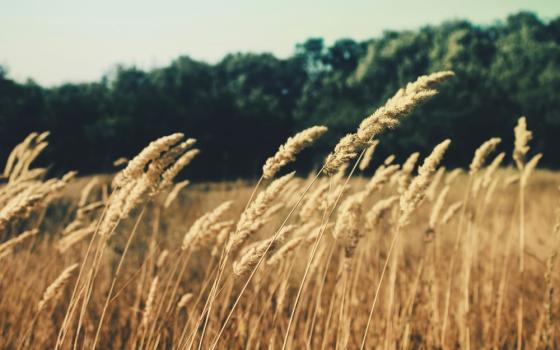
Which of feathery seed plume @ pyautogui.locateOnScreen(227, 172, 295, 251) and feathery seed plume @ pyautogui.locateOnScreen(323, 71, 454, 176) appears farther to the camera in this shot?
feathery seed plume @ pyautogui.locateOnScreen(227, 172, 295, 251)

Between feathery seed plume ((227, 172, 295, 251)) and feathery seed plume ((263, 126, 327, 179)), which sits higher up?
feathery seed plume ((263, 126, 327, 179))

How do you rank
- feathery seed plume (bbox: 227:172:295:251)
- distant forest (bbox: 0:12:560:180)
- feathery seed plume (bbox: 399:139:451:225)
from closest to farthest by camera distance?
feathery seed plume (bbox: 227:172:295:251)
feathery seed plume (bbox: 399:139:451:225)
distant forest (bbox: 0:12:560:180)

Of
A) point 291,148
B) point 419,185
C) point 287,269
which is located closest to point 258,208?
point 291,148

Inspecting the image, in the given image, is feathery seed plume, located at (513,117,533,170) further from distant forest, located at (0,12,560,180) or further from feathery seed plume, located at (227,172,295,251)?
distant forest, located at (0,12,560,180)

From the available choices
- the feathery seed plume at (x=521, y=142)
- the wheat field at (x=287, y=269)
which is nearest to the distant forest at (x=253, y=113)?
the wheat field at (x=287, y=269)

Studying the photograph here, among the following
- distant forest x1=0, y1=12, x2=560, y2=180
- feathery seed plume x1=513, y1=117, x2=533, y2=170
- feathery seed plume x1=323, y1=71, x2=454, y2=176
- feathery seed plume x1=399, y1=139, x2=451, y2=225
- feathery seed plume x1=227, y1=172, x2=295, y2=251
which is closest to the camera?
feathery seed plume x1=323, y1=71, x2=454, y2=176

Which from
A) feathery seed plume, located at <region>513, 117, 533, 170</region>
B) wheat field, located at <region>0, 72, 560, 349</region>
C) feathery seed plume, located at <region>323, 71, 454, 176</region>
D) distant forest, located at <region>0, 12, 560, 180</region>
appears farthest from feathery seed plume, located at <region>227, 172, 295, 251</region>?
distant forest, located at <region>0, 12, 560, 180</region>

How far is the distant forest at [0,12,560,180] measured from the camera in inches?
689

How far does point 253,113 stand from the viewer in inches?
901

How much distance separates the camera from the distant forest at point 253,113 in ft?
57.4

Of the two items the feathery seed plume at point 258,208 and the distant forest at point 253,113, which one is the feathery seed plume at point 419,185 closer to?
the feathery seed plume at point 258,208

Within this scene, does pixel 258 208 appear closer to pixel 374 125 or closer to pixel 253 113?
pixel 374 125

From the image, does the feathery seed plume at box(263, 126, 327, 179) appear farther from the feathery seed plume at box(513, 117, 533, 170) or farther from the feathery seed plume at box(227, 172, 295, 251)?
the feathery seed plume at box(513, 117, 533, 170)

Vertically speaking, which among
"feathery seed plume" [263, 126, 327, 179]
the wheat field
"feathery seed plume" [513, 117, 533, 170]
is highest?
"feathery seed plume" [263, 126, 327, 179]
